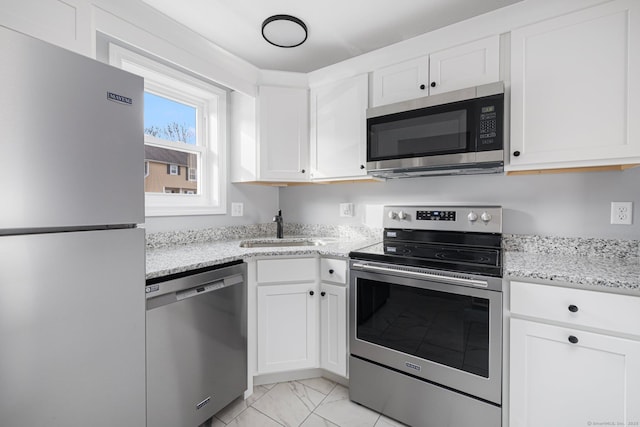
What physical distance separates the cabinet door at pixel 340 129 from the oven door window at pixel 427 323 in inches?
34.6

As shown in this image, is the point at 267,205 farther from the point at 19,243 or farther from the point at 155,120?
the point at 19,243

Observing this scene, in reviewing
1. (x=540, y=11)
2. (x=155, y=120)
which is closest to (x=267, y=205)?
(x=155, y=120)

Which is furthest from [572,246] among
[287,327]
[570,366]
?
[287,327]

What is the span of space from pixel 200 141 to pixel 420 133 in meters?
1.67

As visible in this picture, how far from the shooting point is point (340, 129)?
81.4 inches

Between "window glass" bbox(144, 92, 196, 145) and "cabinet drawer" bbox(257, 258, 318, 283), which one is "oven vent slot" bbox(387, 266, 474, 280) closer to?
"cabinet drawer" bbox(257, 258, 318, 283)

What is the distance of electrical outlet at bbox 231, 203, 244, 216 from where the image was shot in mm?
2361

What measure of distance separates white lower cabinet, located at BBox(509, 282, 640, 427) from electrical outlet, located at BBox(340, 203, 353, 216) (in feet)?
4.30

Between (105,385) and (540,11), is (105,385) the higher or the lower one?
the lower one

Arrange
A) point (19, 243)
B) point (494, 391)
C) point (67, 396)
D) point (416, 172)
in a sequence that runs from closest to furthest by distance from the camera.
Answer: point (19, 243)
point (67, 396)
point (494, 391)
point (416, 172)

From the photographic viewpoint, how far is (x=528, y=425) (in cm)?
123

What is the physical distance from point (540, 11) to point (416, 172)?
993 millimetres

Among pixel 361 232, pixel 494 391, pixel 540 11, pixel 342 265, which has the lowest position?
pixel 494 391

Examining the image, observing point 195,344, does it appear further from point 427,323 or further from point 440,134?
point 440,134
